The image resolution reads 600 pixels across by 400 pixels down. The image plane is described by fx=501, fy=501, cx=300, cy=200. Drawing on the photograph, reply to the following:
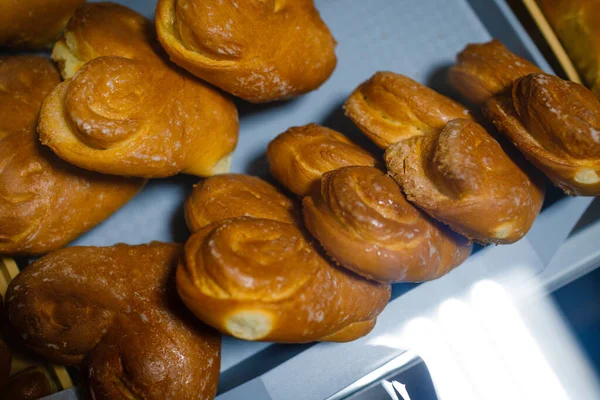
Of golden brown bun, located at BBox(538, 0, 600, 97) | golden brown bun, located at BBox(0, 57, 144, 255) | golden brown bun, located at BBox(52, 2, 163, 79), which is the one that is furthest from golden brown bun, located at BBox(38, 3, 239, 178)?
golden brown bun, located at BBox(538, 0, 600, 97)

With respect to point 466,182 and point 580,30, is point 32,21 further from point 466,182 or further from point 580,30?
point 580,30

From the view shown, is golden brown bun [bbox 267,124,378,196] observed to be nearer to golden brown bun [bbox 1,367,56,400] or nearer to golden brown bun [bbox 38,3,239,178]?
golden brown bun [bbox 38,3,239,178]

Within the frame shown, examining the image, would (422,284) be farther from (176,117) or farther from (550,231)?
(176,117)

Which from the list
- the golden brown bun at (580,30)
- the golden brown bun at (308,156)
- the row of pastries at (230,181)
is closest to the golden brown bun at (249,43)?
the row of pastries at (230,181)

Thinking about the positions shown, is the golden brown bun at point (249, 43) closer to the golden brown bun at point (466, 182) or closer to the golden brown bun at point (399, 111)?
the golden brown bun at point (399, 111)

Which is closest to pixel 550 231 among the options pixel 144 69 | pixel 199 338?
pixel 199 338

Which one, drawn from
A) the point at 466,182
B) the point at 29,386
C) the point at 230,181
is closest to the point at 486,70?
the point at 466,182
